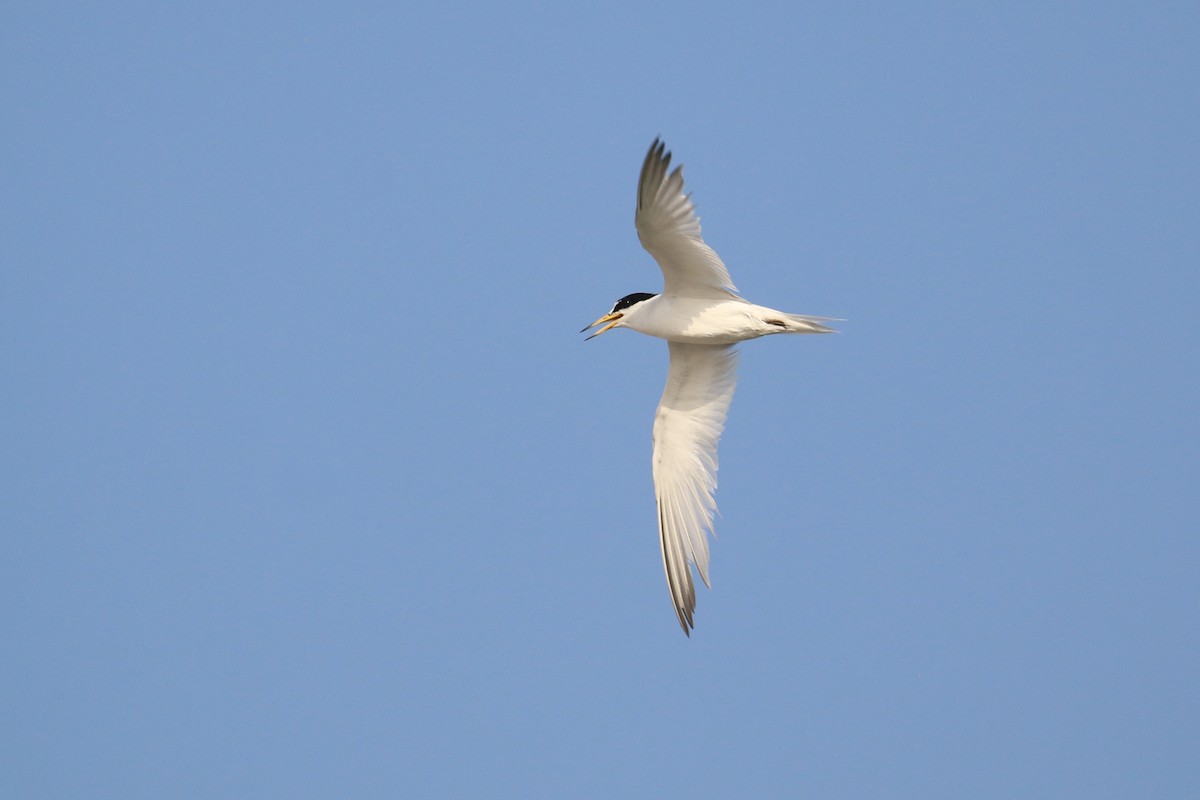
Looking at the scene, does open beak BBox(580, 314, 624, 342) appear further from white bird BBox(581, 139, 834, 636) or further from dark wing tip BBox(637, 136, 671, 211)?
dark wing tip BBox(637, 136, 671, 211)

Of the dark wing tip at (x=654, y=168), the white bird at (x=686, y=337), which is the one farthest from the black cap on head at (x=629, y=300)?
the dark wing tip at (x=654, y=168)

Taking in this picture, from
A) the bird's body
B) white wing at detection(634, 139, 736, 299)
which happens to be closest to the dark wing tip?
white wing at detection(634, 139, 736, 299)

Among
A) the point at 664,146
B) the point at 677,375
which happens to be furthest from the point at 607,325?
the point at 664,146

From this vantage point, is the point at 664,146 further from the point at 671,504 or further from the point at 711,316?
the point at 671,504

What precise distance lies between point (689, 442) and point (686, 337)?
153 centimetres

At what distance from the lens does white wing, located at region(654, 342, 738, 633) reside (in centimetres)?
1335

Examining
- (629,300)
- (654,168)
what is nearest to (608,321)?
(629,300)

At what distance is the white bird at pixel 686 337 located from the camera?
1134 cm

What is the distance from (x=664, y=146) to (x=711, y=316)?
6.68 feet

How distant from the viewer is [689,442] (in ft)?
45.2

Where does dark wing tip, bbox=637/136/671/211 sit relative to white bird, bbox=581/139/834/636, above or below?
above

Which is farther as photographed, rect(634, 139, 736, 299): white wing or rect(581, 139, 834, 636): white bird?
rect(581, 139, 834, 636): white bird

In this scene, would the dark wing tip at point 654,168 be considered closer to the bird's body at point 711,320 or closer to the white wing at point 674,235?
the white wing at point 674,235

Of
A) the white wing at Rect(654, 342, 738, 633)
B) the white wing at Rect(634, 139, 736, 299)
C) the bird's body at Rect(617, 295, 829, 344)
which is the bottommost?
the white wing at Rect(654, 342, 738, 633)
